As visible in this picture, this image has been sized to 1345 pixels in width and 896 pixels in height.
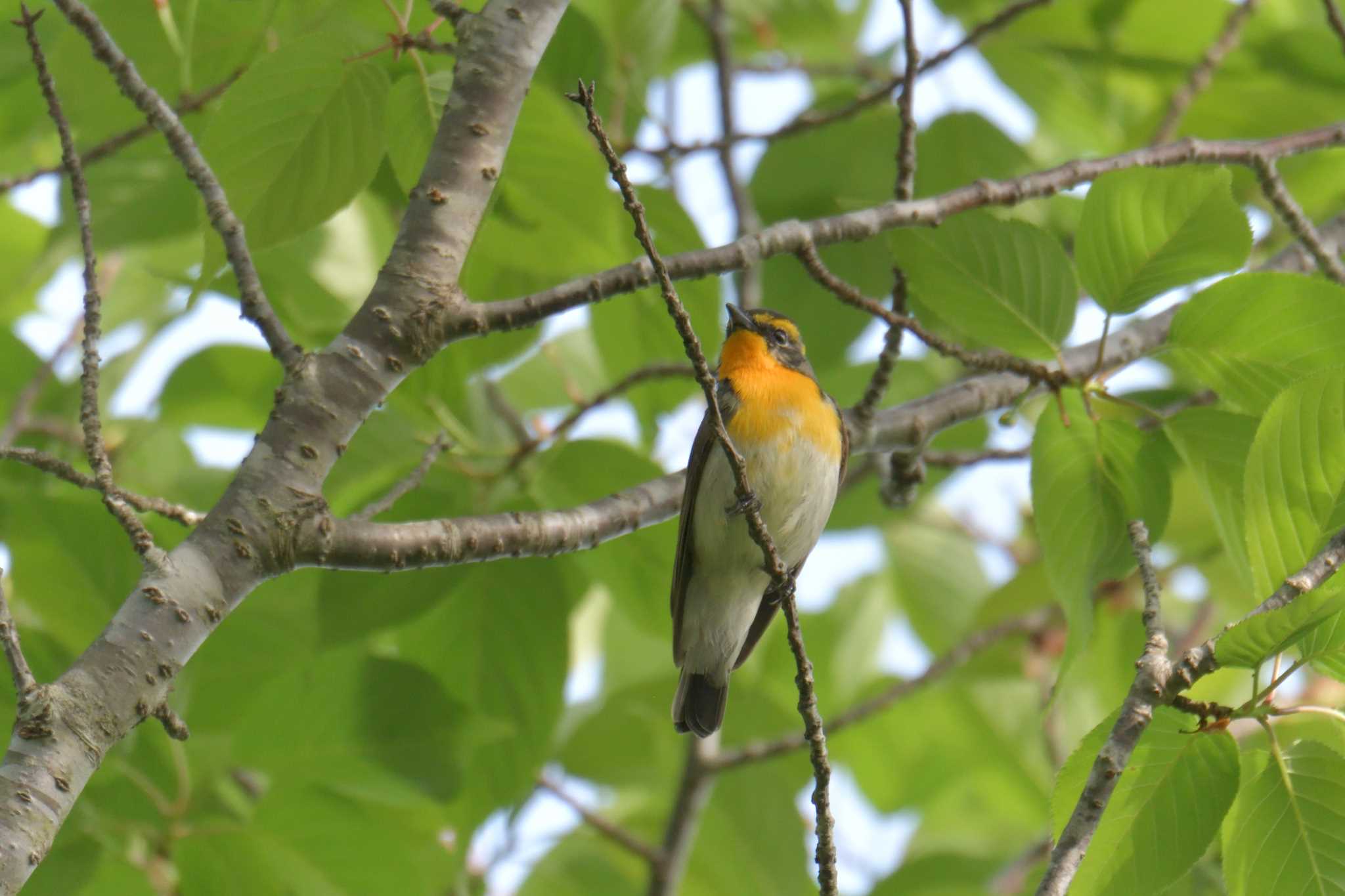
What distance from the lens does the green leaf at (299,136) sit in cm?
306

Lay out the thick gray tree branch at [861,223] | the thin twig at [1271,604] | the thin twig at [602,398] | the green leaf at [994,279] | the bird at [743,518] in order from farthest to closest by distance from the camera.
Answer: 1. the bird at [743,518]
2. the thin twig at [602,398]
3. the green leaf at [994,279]
4. the thick gray tree branch at [861,223]
5. the thin twig at [1271,604]

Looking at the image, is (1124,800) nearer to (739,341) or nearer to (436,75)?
(436,75)

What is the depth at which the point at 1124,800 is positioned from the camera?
2699 mm

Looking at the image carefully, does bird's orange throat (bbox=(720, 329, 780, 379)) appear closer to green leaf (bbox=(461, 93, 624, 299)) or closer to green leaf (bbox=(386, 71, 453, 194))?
green leaf (bbox=(461, 93, 624, 299))

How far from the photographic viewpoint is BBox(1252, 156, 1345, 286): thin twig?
4078 millimetres

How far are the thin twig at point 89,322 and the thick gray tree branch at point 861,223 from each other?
74 cm

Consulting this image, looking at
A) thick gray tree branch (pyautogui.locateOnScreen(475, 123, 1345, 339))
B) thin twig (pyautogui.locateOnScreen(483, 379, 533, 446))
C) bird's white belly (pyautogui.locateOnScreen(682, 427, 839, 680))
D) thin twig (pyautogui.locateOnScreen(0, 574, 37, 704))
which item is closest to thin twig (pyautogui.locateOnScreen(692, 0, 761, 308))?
thin twig (pyautogui.locateOnScreen(483, 379, 533, 446))

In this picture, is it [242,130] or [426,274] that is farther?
[242,130]

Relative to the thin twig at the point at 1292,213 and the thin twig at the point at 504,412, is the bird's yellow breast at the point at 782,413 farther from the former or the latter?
the thin twig at the point at 1292,213

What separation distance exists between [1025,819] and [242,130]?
5.36m

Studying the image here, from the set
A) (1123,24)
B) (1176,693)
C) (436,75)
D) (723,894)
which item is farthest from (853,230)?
(723,894)

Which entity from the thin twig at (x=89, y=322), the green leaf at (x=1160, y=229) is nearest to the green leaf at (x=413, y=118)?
the thin twig at (x=89, y=322)

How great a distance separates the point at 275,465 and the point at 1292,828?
2.22 m

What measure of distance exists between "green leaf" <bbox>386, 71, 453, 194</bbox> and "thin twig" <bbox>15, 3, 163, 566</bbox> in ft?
2.74
